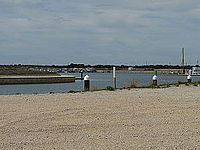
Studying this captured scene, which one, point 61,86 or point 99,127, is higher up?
point 99,127

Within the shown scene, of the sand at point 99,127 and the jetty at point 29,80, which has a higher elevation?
the sand at point 99,127

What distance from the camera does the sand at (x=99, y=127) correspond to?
680cm

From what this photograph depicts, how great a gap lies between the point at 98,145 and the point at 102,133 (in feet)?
3.52

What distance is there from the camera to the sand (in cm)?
680

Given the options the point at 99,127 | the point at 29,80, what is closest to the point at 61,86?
the point at 29,80

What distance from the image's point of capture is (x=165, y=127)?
8.43 metres

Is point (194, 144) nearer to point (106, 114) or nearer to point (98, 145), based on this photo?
point (98, 145)

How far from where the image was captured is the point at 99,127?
8.48 m

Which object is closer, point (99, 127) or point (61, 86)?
point (99, 127)

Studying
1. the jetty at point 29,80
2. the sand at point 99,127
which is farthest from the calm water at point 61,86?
the sand at point 99,127

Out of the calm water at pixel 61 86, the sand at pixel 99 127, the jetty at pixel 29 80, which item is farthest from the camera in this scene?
the jetty at pixel 29 80

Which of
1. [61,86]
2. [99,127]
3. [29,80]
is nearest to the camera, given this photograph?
[99,127]

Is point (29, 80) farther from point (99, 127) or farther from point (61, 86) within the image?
point (99, 127)

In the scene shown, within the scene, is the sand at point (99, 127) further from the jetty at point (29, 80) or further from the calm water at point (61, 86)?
the jetty at point (29, 80)
